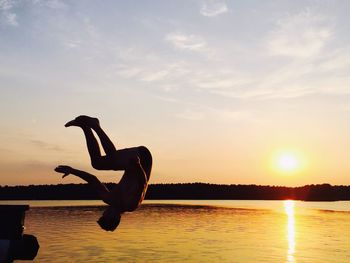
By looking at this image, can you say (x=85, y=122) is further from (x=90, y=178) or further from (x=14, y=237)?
(x=14, y=237)

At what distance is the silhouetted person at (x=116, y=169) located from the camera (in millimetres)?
7754

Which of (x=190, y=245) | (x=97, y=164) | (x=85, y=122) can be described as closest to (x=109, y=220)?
(x=97, y=164)

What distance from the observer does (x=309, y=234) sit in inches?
3474

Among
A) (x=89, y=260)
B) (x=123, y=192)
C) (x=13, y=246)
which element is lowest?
(x=89, y=260)

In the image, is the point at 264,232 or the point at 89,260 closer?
the point at 89,260

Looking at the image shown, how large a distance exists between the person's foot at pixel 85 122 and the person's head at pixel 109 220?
1.52 meters

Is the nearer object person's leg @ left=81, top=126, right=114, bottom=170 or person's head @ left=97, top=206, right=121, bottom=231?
person's head @ left=97, top=206, right=121, bottom=231

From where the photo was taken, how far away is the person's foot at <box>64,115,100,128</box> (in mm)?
7918

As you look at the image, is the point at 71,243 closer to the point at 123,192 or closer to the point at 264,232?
the point at 264,232

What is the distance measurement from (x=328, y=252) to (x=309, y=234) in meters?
24.9

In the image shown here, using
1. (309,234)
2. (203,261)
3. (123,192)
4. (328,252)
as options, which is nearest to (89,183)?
(123,192)

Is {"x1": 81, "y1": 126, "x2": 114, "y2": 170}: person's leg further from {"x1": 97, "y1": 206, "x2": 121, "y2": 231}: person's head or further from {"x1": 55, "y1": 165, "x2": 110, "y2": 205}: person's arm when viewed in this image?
{"x1": 97, "y1": 206, "x2": 121, "y2": 231}: person's head

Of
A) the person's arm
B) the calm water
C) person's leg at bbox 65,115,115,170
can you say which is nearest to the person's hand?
the person's arm

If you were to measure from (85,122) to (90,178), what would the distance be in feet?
3.25
